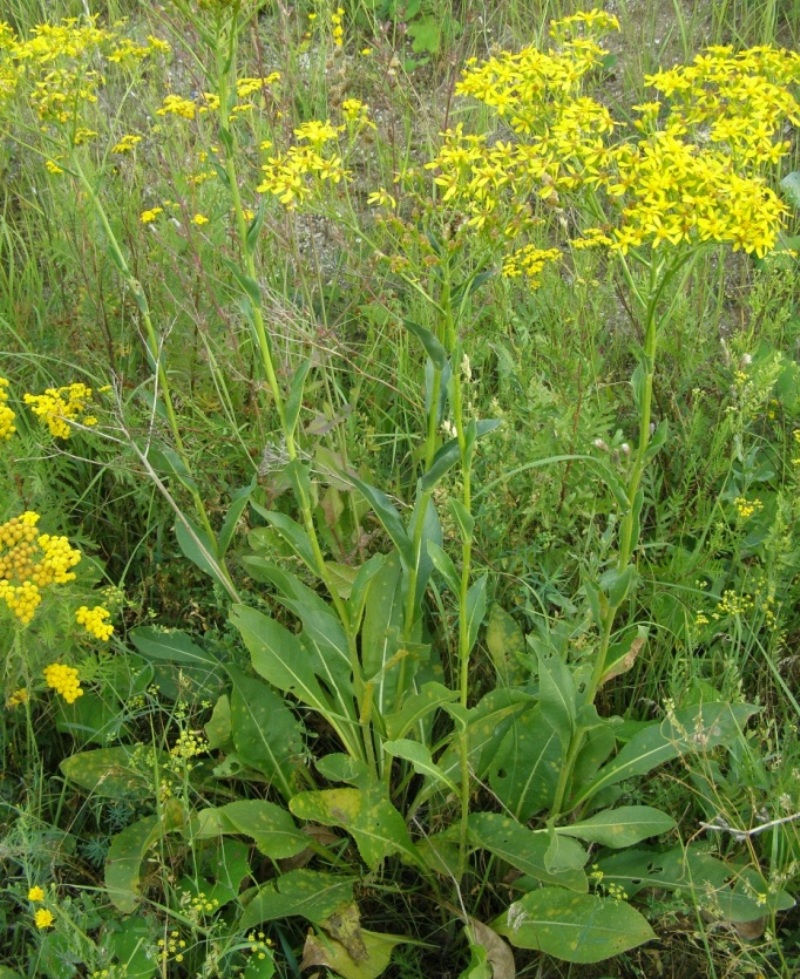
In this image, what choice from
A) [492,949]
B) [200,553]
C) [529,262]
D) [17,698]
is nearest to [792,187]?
[529,262]

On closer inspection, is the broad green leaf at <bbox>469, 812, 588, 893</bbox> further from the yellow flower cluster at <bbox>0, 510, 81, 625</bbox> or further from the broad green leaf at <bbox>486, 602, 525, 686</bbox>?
the yellow flower cluster at <bbox>0, 510, 81, 625</bbox>

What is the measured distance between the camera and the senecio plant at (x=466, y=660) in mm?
1674

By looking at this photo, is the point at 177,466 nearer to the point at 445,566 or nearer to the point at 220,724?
the point at 220,724

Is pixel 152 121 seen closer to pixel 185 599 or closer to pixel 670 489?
pixel 185 599

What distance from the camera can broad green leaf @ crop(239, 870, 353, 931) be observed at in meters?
1.83

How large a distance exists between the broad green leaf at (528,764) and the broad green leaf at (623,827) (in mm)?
153

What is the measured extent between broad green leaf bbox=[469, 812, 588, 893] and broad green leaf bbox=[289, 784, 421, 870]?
150 millimetres

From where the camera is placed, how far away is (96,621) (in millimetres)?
1947

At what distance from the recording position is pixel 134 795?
2098mm

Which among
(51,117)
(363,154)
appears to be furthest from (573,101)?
(363,154)

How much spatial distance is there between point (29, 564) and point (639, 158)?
1.39 metres

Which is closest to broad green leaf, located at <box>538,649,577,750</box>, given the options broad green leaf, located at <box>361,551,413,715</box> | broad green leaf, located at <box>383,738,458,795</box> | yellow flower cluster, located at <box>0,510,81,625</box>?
broad green leaf, located at <box>383,738,458,795</box>

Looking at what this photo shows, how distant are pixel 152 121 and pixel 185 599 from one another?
222cm

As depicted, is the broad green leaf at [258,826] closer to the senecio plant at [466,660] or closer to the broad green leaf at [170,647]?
the senecio plant at [466,660]
